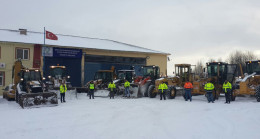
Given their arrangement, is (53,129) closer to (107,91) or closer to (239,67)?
(107,91)

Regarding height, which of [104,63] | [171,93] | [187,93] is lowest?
[171,93]

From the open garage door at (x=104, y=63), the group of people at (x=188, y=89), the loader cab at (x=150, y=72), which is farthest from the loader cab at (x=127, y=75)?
the open garage door at (x=104, y=63)

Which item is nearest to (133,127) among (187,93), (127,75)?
(187,93)

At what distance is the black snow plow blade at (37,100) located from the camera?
1466 centimetres

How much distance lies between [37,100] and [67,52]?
14715 mm

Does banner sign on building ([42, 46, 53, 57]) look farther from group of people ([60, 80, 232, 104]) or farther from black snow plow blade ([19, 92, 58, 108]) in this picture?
black snow plow blade ([19, 92, 58, 108])

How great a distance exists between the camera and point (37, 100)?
1505cm

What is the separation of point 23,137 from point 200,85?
1344cm

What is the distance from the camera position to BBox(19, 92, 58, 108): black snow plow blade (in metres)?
14.7

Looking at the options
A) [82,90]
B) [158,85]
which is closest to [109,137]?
[158,85]

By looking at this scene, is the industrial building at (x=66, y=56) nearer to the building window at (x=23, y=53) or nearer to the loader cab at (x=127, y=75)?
the building window at (x=23, y=53)

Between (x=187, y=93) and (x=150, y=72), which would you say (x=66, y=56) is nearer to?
(x=150, y=72)

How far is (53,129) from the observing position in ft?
28.1

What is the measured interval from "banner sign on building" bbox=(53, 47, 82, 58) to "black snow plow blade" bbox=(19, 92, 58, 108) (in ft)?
45.1
